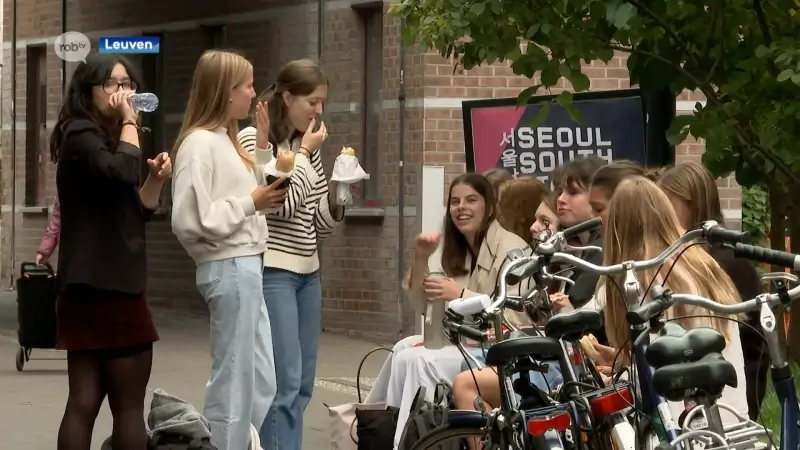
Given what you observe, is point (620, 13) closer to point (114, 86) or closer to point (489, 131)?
point (114, 86)

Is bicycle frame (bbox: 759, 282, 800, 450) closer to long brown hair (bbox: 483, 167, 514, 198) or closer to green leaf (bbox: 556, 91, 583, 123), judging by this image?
green leaf (bbox: 556, 91, 583, 123)

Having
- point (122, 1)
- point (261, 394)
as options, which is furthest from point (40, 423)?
point (122, 1)

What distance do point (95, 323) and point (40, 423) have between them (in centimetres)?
→ 433

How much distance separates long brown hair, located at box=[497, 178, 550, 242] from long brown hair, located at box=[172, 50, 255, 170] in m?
1.97

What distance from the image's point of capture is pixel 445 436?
5.97 m

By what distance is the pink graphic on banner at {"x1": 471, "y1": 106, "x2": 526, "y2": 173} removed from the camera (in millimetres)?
11395

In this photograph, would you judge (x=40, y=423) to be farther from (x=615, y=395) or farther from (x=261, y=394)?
(x=615, y=395)

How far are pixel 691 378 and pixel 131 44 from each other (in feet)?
47.9

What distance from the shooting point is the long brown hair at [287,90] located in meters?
7.73

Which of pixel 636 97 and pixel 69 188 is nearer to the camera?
pixel 69 188

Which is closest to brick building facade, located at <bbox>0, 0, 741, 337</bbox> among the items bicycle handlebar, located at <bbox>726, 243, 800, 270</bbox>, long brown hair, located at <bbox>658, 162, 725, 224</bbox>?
long brown hair, located at <bbox>658, 162, 725, 224</bbox>

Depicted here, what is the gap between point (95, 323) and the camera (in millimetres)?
6387

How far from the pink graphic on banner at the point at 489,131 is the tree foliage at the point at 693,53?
2.43 m

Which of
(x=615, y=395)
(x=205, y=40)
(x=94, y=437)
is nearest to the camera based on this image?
(x=615, y=395)
